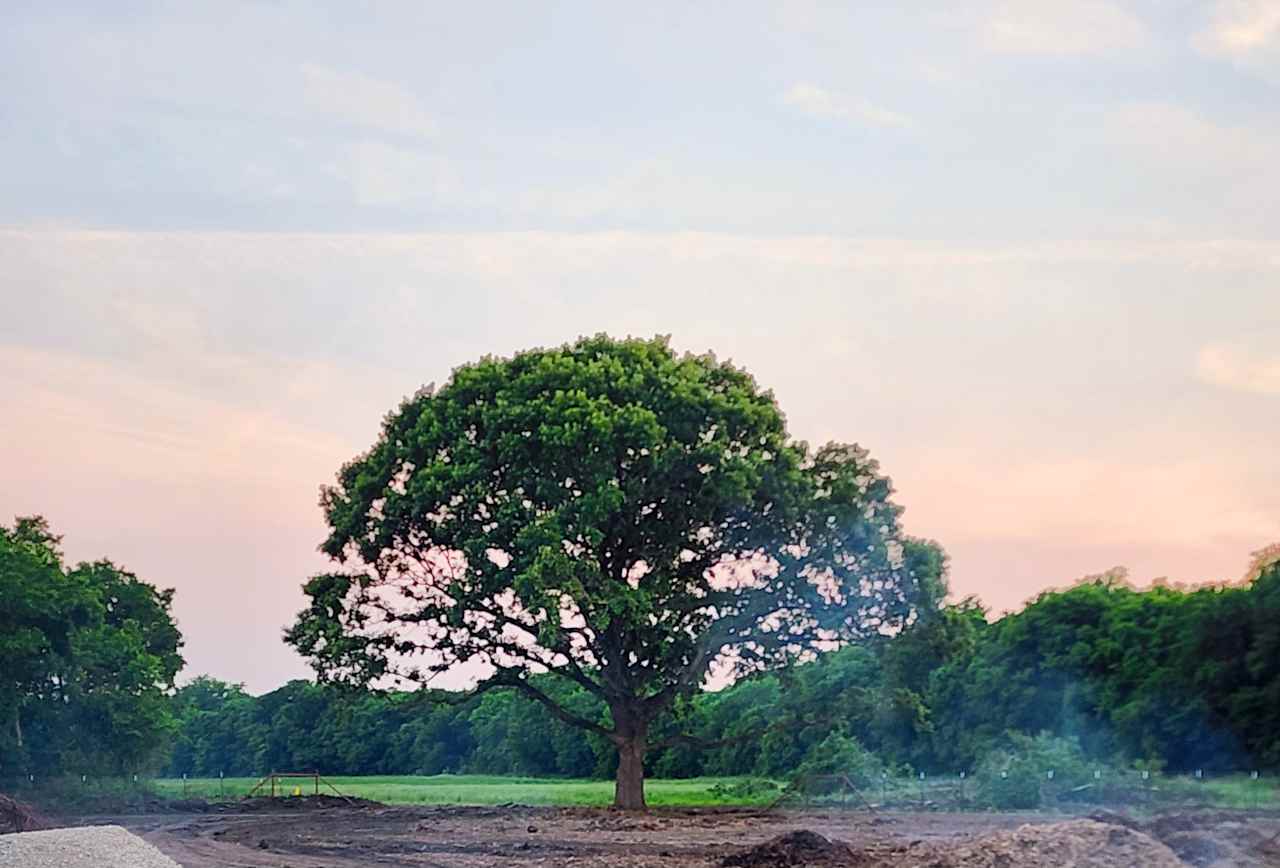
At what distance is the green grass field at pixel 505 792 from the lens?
60.1 metres

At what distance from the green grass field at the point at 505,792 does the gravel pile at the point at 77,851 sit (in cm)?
2600

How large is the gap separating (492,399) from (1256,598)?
2514cm

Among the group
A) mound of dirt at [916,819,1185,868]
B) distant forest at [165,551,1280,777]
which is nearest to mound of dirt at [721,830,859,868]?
mound of dirt at [916,819,1185,868]

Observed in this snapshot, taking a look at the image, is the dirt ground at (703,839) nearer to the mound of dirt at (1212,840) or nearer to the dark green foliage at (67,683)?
the mound of dirt at (1212,840)

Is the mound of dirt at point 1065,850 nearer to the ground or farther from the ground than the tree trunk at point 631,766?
nearer to the ground

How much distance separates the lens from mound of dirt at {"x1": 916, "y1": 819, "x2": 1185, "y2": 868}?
24.9m

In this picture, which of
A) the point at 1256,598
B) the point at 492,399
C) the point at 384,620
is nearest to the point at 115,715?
the point at 384,620

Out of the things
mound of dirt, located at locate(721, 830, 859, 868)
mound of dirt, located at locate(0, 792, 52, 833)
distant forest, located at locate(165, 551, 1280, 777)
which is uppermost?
distant forest, located at locate(165, 551, 1280, 777)

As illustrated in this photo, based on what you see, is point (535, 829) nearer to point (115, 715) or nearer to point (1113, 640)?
point (1113, 640)

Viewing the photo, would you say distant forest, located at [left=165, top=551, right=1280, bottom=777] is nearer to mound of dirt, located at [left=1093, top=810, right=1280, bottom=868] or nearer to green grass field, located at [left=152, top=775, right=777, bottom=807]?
green grass field, located at [left=152, top=775, right=777, bottom=807]

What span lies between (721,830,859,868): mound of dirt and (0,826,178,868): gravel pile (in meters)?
11.3

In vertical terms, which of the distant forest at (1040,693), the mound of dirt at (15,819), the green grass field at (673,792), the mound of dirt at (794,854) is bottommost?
the mound of dirt at (794,854)

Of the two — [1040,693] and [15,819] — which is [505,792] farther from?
[15,819]

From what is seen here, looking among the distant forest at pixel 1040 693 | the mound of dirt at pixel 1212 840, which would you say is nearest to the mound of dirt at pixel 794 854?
the mound of dirt at pixel 1212 840
